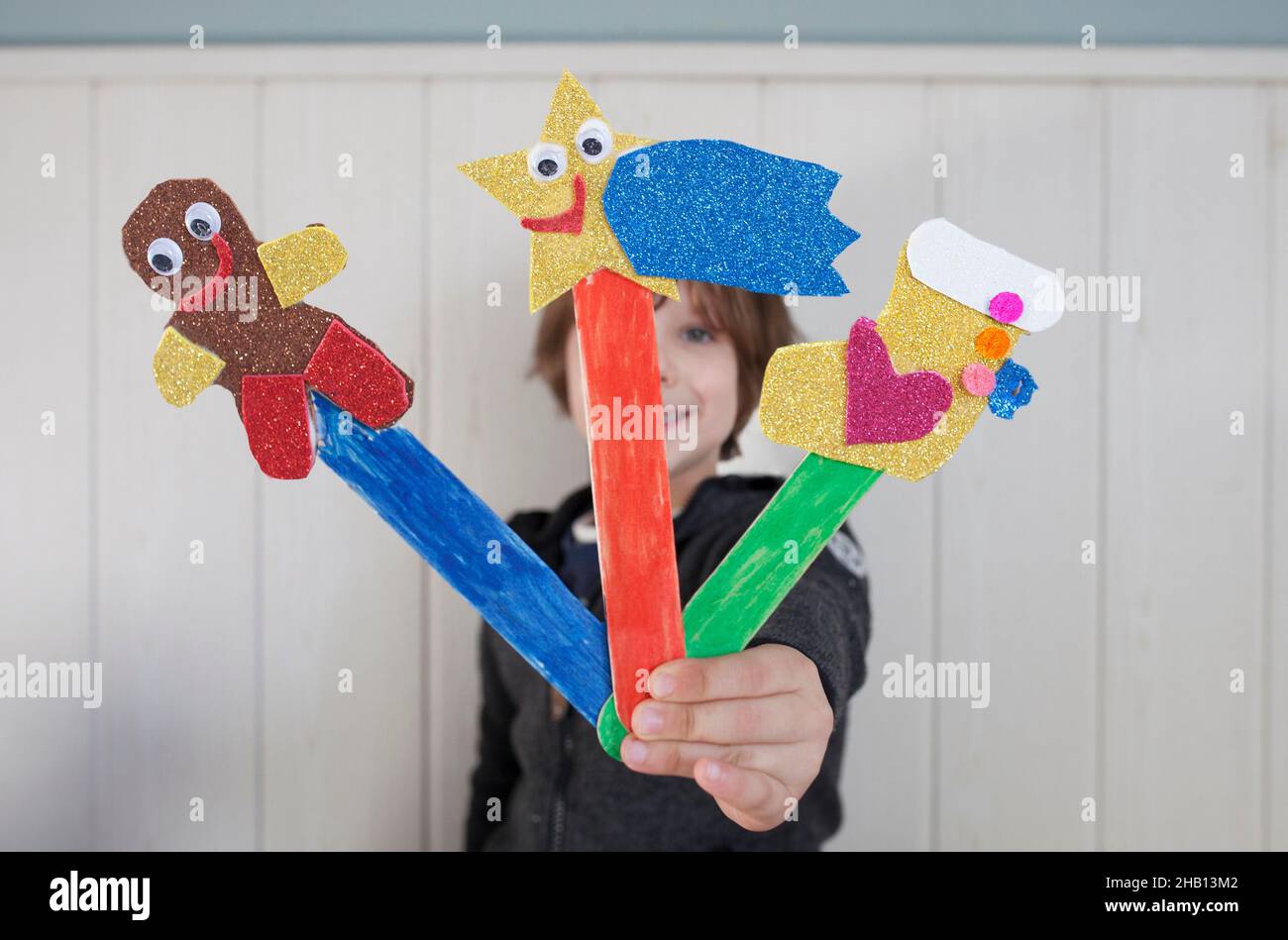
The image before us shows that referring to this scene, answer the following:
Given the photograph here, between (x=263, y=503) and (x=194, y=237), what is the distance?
0.42m

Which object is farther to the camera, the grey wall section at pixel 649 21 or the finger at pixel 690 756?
the grey wall section at pixel 649 21

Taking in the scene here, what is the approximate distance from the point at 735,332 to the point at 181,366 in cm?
38

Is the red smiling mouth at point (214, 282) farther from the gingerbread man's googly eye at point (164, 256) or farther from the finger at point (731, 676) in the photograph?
the finger at point (731, 676)

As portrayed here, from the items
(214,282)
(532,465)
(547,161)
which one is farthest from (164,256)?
(532,465)

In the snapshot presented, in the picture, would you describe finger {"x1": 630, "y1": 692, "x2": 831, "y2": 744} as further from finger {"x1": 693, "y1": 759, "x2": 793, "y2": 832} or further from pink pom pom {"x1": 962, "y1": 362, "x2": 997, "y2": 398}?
pink pom pom {"x1": 962, "y1": 362, "x2": 997, "y2": 398}

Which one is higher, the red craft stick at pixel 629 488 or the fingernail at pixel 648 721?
the red craft stick at pixel 629 488

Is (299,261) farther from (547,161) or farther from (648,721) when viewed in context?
(648,721)

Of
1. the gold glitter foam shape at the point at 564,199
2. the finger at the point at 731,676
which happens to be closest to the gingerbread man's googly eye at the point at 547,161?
the gold glitter foam shape at the point at 564,199

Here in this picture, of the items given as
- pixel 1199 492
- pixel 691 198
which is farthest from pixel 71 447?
pixel 1199 492

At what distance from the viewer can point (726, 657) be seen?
18.1 inches

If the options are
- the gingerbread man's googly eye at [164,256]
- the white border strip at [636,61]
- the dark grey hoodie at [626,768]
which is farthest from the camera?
the white border strip at [636,61]

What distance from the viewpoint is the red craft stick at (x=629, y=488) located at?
0.44 meters
